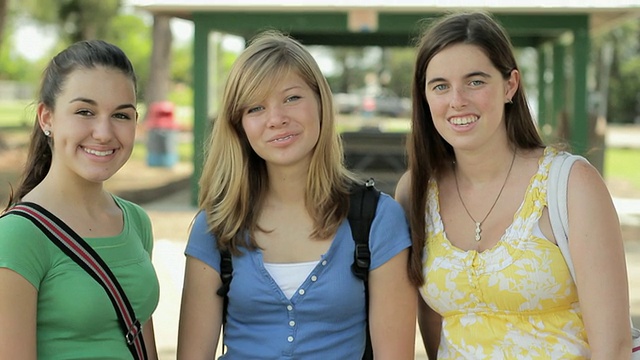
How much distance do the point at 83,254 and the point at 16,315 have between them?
28cm

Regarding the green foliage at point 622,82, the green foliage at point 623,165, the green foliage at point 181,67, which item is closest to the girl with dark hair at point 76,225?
the green foliage at point 623,165

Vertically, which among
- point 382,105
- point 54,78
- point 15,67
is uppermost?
point 15,67

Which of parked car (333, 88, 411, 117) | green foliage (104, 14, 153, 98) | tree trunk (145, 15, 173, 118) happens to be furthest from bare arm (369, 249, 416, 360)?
green foliage (104, 14, 153, 98)

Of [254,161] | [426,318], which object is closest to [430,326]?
[426,318]

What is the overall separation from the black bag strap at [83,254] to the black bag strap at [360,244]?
37cm

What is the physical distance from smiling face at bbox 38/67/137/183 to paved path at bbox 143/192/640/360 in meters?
3.26

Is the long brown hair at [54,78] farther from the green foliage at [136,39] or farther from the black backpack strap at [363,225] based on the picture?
the green foliage at [136,39]

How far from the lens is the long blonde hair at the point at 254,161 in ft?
9.53

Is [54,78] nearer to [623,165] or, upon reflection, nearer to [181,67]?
[623,165]

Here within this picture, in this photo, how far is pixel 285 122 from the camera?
289cm

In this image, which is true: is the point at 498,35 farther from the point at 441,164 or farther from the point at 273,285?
the point at 273,285

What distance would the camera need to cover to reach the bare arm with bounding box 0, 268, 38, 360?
236cm

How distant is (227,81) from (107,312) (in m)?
0.89

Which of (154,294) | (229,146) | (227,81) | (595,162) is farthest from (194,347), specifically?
(595,162)
